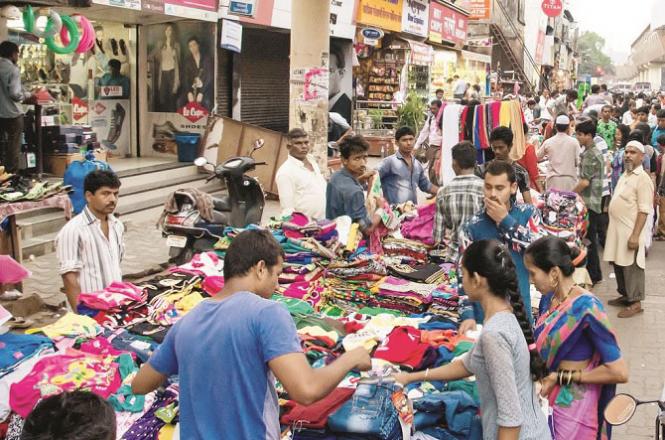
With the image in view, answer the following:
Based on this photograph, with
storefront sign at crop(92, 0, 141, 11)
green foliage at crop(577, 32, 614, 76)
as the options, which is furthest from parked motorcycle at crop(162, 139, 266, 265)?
green foliage at crop(577, 32, 614, 76)

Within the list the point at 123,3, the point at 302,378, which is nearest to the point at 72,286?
the point at 302,378

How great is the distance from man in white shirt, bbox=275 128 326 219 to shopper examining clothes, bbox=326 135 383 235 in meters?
1.04

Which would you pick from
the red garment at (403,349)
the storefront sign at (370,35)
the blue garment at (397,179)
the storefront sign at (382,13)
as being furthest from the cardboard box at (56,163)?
the storefront sign at (370,35)

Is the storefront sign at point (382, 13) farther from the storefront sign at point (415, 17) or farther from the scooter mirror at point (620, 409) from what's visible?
the scooter mirror at point (620, 409)

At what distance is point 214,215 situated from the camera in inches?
344

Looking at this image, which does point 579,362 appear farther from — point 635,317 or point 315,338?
point 635,317

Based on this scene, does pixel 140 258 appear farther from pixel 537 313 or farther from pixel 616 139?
pixel 616 139

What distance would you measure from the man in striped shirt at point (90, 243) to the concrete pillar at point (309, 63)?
17.6ft

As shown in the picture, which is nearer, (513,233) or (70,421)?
(70,421)

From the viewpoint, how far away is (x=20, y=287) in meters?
8.14

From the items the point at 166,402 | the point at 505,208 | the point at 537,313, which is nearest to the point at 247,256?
the point at 166,402

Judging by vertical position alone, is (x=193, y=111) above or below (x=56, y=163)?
above

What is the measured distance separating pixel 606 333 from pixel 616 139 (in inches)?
427

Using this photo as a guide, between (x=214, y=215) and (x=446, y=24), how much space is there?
73.3ft
